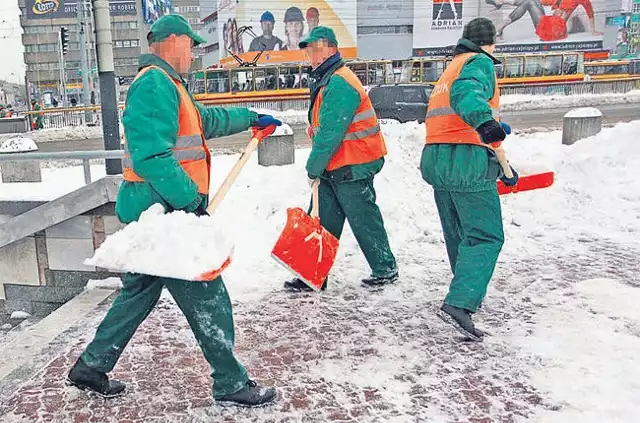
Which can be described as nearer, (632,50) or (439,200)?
(439,200)

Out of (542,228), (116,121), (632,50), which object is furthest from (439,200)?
(632,50)

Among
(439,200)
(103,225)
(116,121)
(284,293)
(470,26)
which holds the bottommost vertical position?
(284,293)

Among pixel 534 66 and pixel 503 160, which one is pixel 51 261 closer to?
pixel 503 160

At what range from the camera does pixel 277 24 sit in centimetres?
4038

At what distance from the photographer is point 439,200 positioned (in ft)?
12.8

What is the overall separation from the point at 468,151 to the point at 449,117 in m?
0.24

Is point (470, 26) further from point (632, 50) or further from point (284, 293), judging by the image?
point (632, 50)

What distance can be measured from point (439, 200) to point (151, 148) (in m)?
2.06

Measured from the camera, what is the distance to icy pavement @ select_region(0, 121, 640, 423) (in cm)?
278

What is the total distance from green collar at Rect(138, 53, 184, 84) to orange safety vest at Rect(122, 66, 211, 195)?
25mm

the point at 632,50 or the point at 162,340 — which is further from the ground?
the point at 632,50

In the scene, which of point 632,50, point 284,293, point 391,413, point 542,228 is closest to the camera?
point 391,413

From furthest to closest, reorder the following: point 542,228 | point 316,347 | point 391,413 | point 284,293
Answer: point 542,228 → point 284,293 → point 316,347 → point 391,413

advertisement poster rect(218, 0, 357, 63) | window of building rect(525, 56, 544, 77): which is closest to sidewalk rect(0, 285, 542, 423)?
window of building rect(525, 56, 544, 77)
